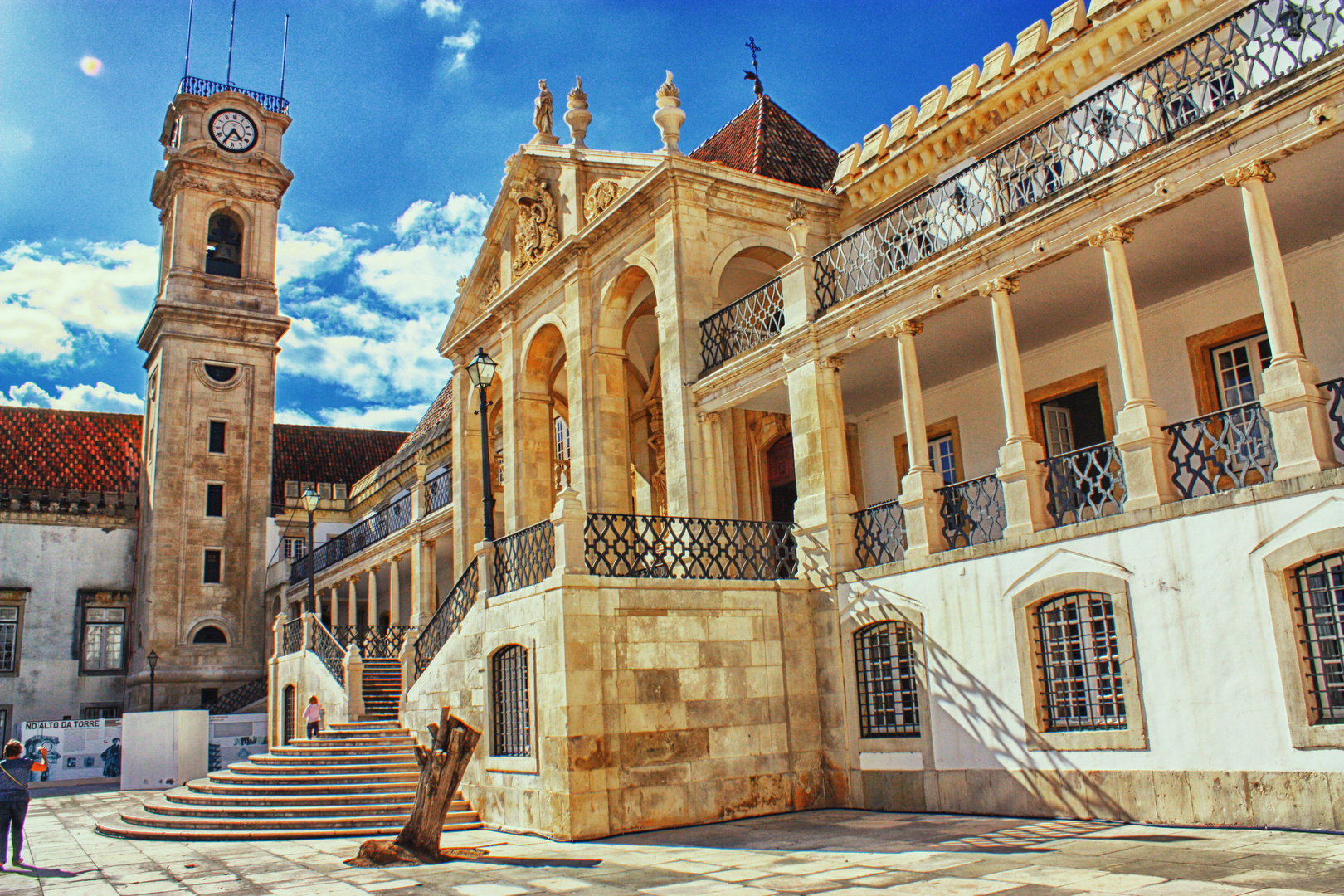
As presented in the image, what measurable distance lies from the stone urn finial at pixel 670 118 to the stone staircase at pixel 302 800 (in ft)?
31.2

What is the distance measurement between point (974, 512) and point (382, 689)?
12812 millimetres

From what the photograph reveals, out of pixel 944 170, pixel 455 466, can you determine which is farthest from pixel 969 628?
pixel 455 466

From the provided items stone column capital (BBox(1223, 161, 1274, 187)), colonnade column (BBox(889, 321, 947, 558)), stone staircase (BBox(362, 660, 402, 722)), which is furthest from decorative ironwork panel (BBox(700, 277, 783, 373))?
stone staircase (BBox(362, 660, 402, 722))

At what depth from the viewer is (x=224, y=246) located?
39375mm

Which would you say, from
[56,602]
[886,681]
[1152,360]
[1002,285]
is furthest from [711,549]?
[56,602]

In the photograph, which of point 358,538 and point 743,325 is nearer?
point 743,325

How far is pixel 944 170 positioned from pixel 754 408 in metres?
4.37

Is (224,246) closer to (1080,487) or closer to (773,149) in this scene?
(773,149)

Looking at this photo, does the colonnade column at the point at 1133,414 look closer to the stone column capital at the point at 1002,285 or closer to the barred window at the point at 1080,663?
the stone column capital at the point at 1002,285

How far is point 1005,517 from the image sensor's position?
11.3 meters

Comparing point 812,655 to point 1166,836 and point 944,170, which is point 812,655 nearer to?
point 1166,836

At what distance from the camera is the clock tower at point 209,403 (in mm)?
35594

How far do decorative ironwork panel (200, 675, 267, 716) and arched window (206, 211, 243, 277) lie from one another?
1511 centimetres

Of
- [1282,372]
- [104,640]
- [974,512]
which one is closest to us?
[1282,372]
